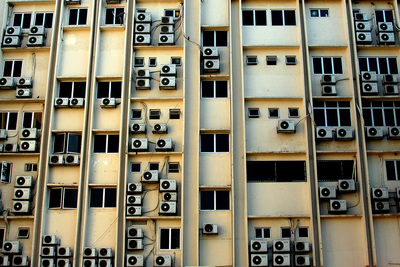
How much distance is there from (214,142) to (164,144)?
170 centimetres

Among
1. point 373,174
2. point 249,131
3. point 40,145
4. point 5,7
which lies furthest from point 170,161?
point 5,7

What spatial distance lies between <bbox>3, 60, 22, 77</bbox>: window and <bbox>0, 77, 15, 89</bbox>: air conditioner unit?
1.50ft

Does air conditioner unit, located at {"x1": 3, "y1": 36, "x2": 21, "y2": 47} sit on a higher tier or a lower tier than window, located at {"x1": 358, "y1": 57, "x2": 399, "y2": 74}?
higher

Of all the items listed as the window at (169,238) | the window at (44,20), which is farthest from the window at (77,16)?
the window at (169,238)

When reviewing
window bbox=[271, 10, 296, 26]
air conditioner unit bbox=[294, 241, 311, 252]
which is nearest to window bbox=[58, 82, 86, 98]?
window bbox=[271, 10, 296, 26]

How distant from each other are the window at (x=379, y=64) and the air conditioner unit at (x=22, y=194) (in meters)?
12.1

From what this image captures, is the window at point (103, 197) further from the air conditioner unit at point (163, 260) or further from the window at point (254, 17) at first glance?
the window at point (254, 17)

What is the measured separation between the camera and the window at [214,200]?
58.8 feet

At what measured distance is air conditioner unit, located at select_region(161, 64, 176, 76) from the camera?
19.0 m

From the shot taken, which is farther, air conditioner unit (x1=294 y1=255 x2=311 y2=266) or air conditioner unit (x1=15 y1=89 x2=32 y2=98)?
air conditioner unit (x1=15 y1=89 x2=32 y2=98)

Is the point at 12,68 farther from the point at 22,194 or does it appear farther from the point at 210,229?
the point at 210,229

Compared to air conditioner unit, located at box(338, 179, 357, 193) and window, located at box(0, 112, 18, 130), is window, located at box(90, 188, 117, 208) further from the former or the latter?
air conditioner unit, located at box(338, 179, 357, 193)

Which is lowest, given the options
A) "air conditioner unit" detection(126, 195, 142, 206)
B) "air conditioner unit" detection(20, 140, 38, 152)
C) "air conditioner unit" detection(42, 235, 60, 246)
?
"air conditioner unit" detection(42, 235, 60, 246)

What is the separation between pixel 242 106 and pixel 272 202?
11.0 feet
